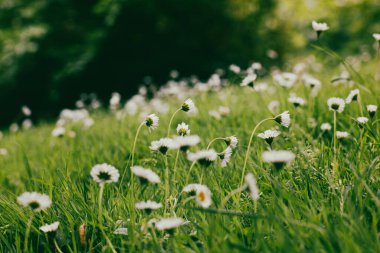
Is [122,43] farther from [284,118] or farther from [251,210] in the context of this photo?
[251,210]

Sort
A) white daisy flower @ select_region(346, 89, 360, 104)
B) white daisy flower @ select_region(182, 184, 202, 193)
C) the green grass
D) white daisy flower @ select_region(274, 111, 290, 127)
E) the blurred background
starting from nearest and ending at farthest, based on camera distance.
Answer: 1. the green grass
2. white daisy flower @ select_region(182, 184, 202, 193)
3. white daisy flower @ select_region(274, 111, 290, 127)
4. white daisy flower @ select_region(346, 89, 360, 104)
5. the blurred background

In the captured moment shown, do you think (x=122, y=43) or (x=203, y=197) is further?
(x=122, y=43)

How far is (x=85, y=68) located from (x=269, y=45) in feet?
11.6

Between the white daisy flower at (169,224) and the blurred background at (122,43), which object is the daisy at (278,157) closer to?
the white daisy flower at (169,224)

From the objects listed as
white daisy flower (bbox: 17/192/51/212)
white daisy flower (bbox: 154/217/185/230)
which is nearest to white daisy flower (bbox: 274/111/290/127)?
white daisy flower (bbox: 154/217/185/230)

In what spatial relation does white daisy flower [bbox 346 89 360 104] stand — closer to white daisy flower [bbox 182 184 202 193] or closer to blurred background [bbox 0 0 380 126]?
white daisy flower [bbox 182 184 202 193]

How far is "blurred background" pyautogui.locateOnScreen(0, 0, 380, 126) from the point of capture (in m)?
7.18

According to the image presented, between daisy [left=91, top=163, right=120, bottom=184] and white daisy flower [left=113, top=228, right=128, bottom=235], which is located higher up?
daisy [left=91, top=163, right=120, bottom=184]

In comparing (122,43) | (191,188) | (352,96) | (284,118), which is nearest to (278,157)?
(191,188)

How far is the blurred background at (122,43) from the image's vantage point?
7184mm

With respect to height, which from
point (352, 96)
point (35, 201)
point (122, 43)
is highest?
point (122, 43)

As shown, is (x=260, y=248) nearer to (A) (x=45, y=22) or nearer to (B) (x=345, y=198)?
(B) (x=345, y=198)

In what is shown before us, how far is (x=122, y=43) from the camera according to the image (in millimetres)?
7504

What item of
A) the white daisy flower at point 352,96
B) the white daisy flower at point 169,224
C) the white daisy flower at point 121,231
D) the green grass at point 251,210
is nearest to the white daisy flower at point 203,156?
the green grass at point 251,210
